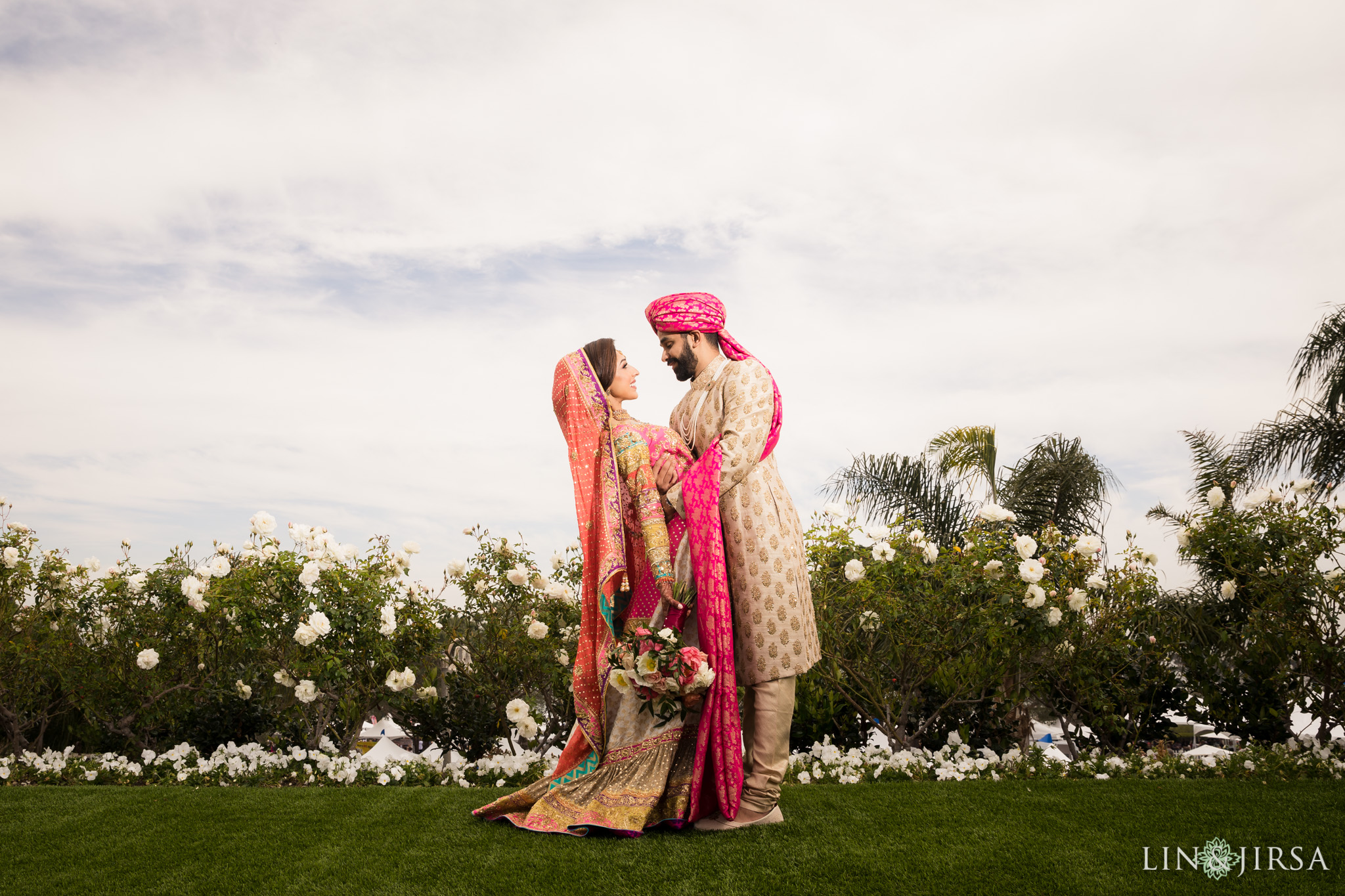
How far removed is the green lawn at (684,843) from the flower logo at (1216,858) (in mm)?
41

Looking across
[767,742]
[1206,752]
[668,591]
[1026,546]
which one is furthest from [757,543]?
[1206,752]

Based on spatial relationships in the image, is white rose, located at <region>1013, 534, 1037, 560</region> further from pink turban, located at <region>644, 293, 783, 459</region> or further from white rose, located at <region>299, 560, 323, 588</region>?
white rose, located at <region>299, 560, 323, 588</region>

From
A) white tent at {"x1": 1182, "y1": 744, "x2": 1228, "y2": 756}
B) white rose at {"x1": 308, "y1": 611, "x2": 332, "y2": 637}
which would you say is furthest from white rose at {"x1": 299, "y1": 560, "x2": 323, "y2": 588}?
white tent at {"x1": 1182, "y1": 744, "x2": 1228, "y2": 756}

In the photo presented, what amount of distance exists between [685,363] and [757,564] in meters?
0.83

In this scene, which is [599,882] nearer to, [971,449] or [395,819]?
[395,819]

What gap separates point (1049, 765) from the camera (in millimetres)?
5062

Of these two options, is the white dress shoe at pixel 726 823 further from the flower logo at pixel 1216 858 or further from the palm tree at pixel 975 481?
the palm tree at pixel 975 481

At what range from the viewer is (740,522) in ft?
10.9

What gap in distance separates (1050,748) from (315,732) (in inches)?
191

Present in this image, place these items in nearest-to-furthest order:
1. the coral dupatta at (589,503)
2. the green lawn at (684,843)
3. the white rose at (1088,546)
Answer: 1. the green lawn at (684,843)
2. the coral dupatta at (589,503)
3. the white rose at (1088,546)

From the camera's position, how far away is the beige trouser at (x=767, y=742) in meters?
3.27

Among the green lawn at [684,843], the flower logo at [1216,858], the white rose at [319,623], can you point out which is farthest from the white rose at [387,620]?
the flower logo at [1216,858]

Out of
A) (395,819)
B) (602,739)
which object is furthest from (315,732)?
(602,739)

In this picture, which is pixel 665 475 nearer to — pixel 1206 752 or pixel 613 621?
pixel 613 621
